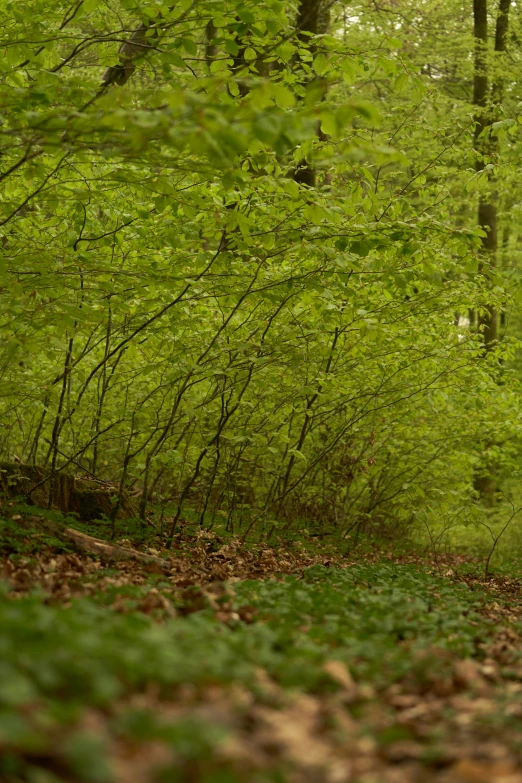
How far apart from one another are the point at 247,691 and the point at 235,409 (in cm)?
533

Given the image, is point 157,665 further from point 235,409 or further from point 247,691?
point 235,409

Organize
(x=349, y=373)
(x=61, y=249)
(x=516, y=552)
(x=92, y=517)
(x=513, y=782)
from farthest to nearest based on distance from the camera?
(x=516, y=552)
(x=349, y=373)
(x=92, y=517)
(x=61, y=249)
(x=513, y=782)

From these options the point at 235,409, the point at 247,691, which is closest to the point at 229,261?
the point at 235,409

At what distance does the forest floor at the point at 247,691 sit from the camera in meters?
1.98

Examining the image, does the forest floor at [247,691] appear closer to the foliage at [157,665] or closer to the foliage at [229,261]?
the foliage at [157,665]

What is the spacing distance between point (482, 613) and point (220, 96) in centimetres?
429

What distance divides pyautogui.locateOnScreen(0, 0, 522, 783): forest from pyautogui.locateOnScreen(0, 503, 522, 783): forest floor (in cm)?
1

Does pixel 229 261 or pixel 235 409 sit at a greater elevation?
pixel 229 261

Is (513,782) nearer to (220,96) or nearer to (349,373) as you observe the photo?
(220,96)

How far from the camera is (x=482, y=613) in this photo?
585 cm

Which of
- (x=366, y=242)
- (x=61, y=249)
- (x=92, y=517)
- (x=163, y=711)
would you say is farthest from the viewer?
(x=92, y=517)

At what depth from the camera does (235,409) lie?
7.86 meters

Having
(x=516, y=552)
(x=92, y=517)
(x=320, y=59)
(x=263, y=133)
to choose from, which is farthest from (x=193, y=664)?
(x=516, y=552)

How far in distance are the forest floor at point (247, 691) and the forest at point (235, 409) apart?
0.5 inches
